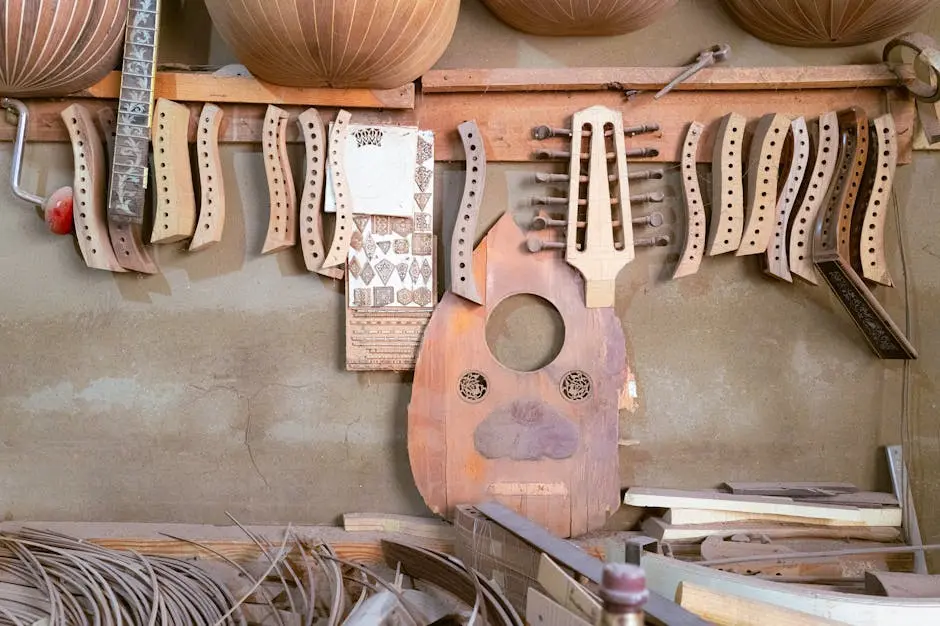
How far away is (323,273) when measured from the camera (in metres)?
2.77

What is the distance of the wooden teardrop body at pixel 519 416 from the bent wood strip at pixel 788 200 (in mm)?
640

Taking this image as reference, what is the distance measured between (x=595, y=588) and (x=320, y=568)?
1.06 meters

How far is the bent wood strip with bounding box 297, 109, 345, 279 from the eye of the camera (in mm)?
2732

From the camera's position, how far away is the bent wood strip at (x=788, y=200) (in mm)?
2766

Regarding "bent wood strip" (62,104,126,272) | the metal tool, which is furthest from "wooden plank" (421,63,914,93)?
"bent wood strip" (62,104,126,272)

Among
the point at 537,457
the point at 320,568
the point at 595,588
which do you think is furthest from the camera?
the point at 537,457

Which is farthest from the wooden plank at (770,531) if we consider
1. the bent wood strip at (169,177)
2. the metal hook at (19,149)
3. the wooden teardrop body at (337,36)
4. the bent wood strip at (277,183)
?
the metal hook at (19,149)

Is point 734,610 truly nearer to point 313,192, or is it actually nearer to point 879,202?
point 879,202

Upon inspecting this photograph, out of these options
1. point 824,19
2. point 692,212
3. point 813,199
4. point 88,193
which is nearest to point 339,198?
point 88,193

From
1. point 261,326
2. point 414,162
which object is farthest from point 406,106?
point 261,326

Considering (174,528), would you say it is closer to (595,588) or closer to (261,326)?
(261,326)

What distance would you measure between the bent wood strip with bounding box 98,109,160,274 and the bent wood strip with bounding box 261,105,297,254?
459mm

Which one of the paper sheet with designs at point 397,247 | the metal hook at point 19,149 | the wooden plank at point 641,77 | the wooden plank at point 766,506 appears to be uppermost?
the wooden plank at point 641,77

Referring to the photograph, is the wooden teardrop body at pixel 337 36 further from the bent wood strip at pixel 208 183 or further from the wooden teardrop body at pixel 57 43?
the wooden teardrop body at pixel 57 43
